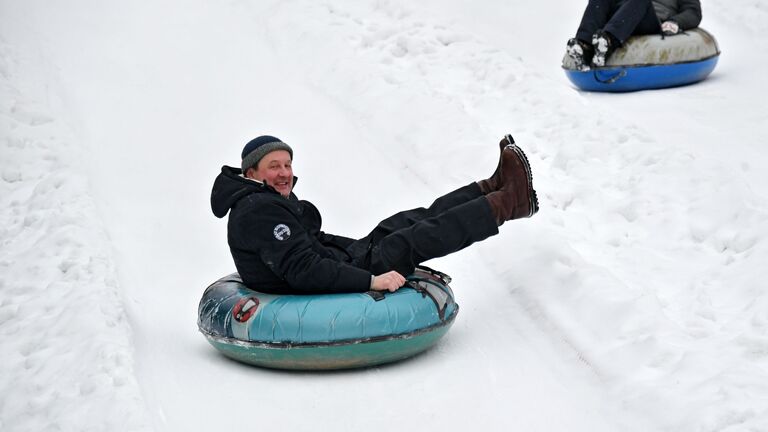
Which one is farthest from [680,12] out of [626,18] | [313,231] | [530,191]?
[313,231]

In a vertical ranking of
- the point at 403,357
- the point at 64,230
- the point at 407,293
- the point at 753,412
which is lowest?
the point at 753,412

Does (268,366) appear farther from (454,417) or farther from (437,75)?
(437,75)

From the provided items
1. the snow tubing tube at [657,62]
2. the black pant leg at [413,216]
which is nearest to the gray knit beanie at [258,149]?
the black pant leg at [413,216]

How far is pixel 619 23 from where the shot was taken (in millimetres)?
8188

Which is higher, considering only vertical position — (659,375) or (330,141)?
(330,141)

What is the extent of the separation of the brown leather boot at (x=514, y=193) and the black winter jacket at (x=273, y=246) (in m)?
0.68

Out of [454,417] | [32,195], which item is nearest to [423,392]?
[454,417]

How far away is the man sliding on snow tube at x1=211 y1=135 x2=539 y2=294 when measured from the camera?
13.0 feet

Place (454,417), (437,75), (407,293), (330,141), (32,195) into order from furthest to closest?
1. (437,75)
2. (330,141)
3. (32,195)
4. (407,293)
5. (454,417)

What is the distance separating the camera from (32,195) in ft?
18.5

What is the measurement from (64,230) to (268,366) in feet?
5.89

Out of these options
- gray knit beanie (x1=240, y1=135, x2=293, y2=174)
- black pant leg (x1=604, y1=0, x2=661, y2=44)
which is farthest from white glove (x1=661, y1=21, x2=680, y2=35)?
gray knit beanie (x1=240, y1=135, x2=293, y2=174)

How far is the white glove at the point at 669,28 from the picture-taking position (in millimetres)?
8438

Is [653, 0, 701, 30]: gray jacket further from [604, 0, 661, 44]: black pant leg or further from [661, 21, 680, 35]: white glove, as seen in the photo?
[604, 0, 661, 44]: black pant leg
